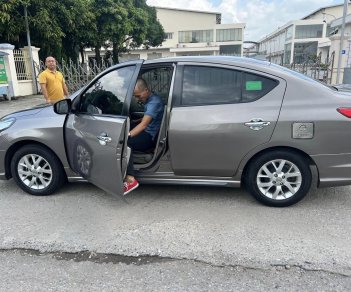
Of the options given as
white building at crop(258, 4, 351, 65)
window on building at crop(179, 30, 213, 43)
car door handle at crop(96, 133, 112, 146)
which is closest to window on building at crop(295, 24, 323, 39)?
white building at crop(258, 4, 351, 65)

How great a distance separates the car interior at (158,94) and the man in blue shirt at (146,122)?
69mm

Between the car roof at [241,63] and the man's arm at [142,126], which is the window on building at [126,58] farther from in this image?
the man's arm at [142,126]

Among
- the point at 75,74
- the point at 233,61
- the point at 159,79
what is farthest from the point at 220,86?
the point at 75,74

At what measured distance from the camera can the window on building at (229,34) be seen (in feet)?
210

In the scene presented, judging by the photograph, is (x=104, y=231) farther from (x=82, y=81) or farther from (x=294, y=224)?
(x=82, y=81)

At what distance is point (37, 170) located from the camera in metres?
4.06

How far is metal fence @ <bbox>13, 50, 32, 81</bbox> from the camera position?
14.7 metres

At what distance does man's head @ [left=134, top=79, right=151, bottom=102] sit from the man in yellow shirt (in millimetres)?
2780

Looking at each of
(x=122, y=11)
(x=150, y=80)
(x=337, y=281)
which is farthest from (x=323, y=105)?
(x=122, y=11)

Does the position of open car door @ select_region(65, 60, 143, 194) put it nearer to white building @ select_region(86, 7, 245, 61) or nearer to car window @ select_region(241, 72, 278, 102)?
car window @ select_region(241, 72, 278, 102)

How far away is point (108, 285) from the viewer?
251 cm

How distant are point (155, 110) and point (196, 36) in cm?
6510

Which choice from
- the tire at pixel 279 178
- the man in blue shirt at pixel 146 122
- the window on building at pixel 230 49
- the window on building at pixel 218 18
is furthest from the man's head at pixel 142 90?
the window on building at pixel 218 18

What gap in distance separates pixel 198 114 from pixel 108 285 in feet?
6.27
